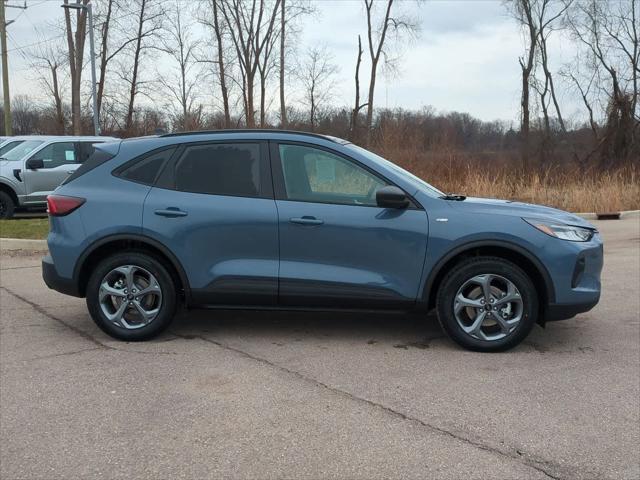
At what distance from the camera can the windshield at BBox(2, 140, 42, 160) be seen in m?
12.9

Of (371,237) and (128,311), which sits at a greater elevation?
(371,237)

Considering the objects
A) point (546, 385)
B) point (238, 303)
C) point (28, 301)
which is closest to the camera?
point (546, 385)

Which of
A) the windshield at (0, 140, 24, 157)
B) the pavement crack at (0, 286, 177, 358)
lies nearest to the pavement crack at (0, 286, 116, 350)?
the pavement crack at (0, 286, 177, 358)

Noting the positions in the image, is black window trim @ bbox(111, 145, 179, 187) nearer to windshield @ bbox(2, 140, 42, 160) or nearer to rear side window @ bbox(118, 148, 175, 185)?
rear side window @ bbox(118, 148, 175, 185)

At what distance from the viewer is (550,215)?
4.77 metres

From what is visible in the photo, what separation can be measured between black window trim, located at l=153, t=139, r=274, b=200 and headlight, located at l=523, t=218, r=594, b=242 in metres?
2.06

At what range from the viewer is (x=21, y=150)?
1310cm

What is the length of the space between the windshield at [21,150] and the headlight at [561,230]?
38.6 feet

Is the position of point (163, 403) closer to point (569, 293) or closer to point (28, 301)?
point (569, 293)

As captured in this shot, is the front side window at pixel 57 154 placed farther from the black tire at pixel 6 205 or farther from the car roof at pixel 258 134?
the car roof at pixel 258 134

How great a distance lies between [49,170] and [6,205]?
1153 mm

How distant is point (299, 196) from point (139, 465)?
2.46 meters

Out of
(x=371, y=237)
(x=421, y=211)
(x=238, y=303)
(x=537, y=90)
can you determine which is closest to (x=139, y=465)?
(x=238, y=303)

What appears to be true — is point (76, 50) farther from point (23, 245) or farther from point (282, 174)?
point (282, 174)
